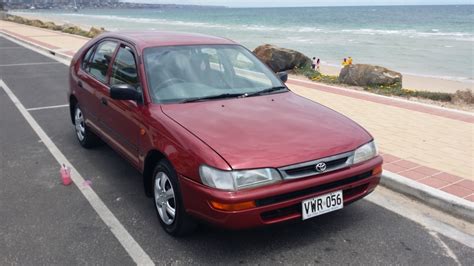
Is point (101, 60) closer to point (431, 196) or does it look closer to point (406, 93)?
point (431, 196)

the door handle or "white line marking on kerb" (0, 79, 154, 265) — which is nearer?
"white line marking on kerb" (0, 79, 154, 265)

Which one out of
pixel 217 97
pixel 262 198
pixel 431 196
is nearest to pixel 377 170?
pixel 431 196

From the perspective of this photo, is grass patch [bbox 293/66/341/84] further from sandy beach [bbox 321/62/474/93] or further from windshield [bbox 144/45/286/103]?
windshield [bbox 144/45/286/103]

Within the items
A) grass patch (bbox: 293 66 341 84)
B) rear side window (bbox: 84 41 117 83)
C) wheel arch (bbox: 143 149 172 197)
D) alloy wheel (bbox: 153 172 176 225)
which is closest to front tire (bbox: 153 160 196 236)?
alloy wheel (bbox: 153 172 176 225)

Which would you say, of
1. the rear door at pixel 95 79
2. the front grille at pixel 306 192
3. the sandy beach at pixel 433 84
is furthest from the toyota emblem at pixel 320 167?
the sandy beach at pixel 433 84

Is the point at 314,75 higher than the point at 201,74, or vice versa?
the point at 201,74

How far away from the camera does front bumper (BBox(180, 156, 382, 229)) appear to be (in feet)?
10.2

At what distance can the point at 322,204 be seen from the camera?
3381 mm

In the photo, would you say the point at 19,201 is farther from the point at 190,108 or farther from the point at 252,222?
the point at 252,222

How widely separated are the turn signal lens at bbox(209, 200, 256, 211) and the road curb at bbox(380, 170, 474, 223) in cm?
221

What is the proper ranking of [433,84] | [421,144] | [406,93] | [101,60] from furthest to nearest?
[433,84]
[406,93]
[421,144]
[101,60]

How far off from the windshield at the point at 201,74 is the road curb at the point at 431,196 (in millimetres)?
1584

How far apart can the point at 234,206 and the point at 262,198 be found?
0.21 m

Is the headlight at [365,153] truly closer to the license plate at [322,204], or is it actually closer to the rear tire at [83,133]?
the license plate at [322,204]
